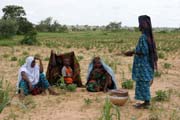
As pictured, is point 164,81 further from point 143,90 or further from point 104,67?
point 143,90

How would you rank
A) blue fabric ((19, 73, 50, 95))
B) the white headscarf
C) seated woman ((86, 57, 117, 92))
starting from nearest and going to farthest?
blue fabric ((19, 73, 50, 95)), the white headscarf, seated woman ((86, 57, 117, 92))

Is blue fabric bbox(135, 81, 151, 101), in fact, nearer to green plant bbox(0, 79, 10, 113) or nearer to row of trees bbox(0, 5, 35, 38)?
green plant bbox(0, 79, 10, 113)

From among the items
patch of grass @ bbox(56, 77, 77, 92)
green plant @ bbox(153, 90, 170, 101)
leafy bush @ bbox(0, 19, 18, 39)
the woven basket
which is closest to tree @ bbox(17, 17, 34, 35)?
leafy bush @ bbox(0, 19, 18, 39)

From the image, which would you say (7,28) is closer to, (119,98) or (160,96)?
(160,96)

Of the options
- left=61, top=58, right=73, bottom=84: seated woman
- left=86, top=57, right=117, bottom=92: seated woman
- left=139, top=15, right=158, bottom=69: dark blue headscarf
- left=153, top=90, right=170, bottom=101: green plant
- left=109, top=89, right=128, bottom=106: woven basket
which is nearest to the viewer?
left=139, top=15, right=158, bottom=69: dark blue headscarf

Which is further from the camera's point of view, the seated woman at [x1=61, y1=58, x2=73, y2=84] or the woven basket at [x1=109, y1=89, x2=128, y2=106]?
the seated woman at [x1=61, y1=58, x2=73, y2=84]

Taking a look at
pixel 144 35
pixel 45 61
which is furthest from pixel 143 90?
pixel 45 61

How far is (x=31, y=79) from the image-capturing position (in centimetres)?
842

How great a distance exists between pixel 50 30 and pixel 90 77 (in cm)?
4792

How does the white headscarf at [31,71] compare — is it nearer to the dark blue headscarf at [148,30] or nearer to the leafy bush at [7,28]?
the dark blue headscarf at [148,30]

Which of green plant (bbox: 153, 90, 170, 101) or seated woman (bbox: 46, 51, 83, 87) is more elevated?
seated woman (bbox: 46, 51, 83, 87)

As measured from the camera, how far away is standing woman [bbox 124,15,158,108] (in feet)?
23.3

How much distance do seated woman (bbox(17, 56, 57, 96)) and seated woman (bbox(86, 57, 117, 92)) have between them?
3.06 ft

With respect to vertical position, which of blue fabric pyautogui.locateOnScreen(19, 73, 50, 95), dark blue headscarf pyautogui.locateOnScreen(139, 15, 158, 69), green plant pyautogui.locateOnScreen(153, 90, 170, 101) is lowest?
green plant pyautogui.locateOnScreen(153, 90, 170, 101)
